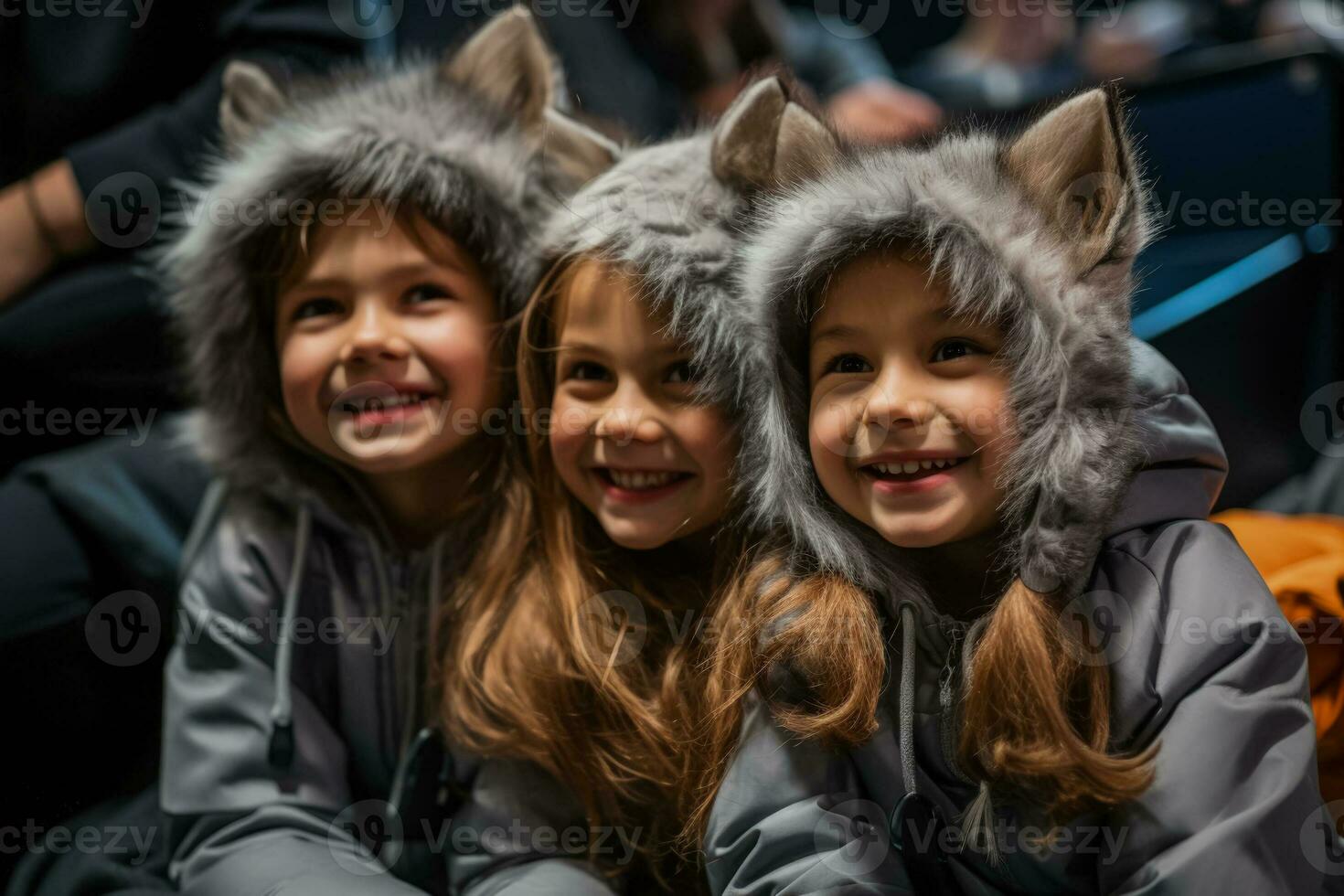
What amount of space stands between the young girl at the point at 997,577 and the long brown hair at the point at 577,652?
0.32ft

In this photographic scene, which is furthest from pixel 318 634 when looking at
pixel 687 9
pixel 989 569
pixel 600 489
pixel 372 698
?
pixel 687 9

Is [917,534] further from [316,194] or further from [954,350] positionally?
[316,194]

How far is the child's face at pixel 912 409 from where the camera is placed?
80cm

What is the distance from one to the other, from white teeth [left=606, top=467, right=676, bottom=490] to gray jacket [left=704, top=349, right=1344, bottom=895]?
0.20 metres

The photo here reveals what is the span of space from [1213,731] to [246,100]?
100 centimetres

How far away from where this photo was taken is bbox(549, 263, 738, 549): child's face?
0.93m

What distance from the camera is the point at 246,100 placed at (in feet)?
3.75

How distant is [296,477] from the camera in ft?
3.74

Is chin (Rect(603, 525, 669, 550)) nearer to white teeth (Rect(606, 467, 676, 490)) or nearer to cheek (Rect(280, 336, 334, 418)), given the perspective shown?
white teeth (Rect(606, 467, 676, 490))
